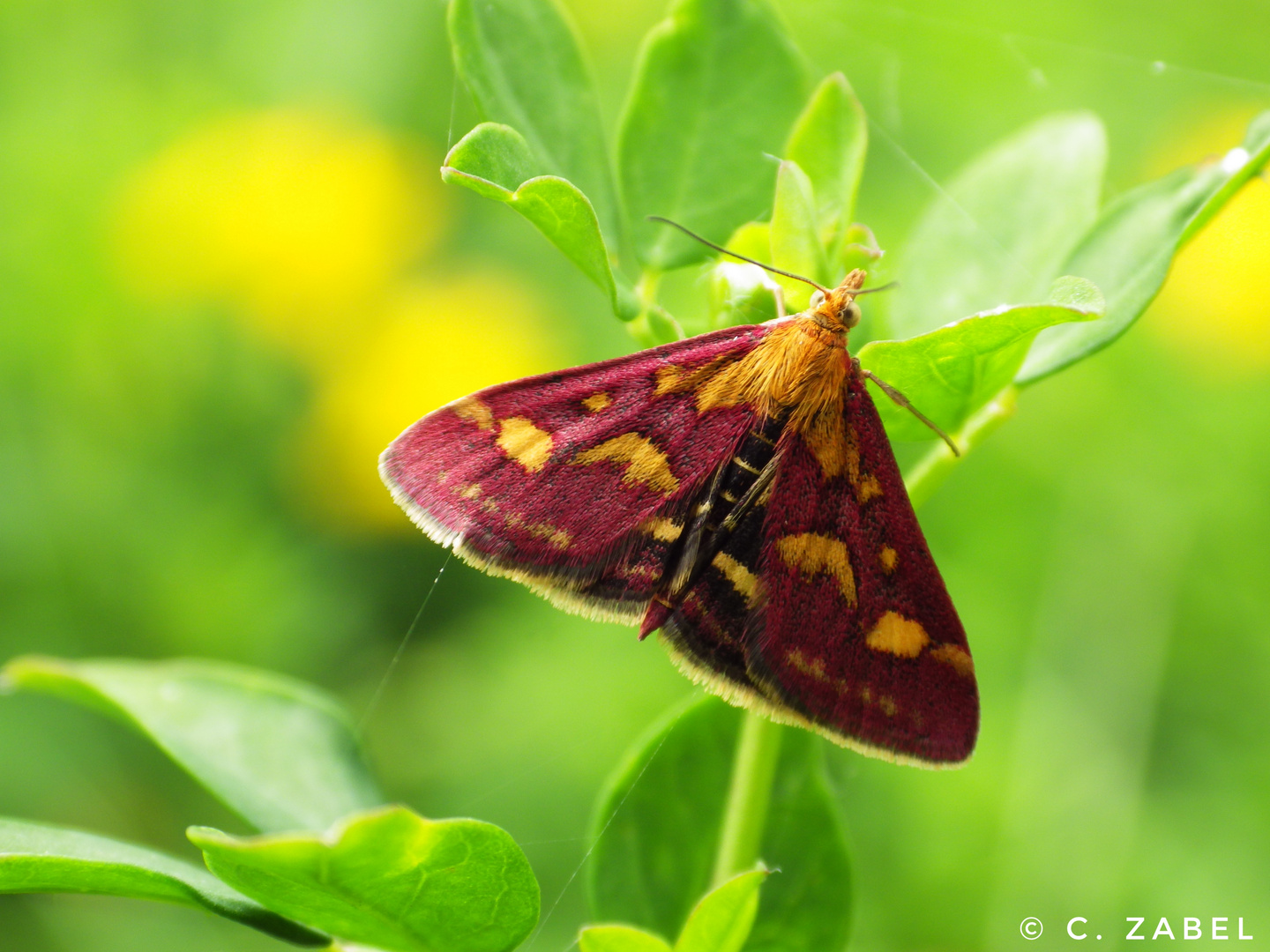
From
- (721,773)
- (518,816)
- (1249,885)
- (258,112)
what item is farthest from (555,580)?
(258,112)

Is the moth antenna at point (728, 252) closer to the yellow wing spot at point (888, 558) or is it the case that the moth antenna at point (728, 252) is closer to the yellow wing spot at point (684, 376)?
the yellow wing spot at point (684, 376)

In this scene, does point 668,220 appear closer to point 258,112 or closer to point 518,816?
point 518,816

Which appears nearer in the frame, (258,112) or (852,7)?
(258,112)

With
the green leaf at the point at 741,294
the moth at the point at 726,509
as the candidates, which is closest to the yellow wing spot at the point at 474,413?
the moth at the point at 726,509

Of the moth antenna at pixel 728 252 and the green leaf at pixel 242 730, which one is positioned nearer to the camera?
the moth antenna at pixel 728 252

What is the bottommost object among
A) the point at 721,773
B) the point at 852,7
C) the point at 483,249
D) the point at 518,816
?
the point at 518,816

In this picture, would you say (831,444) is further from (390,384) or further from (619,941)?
(390,384)
